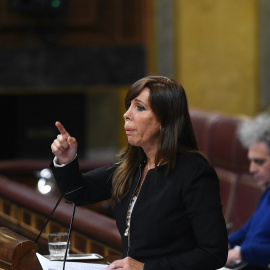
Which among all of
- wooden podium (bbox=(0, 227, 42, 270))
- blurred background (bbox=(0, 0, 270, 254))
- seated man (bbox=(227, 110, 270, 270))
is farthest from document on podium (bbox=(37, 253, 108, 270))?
blurred background (bbox=(0, 0, 270, 254))

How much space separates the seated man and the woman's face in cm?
127

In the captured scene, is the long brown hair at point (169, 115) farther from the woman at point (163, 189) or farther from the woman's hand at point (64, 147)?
the woman's hand at point (64, 147)

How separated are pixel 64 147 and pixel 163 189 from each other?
248 mm

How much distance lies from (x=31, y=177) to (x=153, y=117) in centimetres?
351

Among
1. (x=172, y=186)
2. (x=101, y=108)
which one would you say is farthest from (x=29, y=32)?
(x=172, y=186)

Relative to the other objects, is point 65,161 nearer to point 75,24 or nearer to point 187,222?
point 187,222

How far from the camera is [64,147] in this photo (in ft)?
5.09

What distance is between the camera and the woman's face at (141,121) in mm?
1490

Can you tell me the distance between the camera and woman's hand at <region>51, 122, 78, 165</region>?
1.52 meters

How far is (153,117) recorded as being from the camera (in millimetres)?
1491

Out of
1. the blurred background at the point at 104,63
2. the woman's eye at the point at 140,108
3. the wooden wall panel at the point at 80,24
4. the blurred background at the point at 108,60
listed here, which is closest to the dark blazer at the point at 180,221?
the woman's eye at the point at 140,108

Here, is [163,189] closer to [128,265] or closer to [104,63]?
[128,265]

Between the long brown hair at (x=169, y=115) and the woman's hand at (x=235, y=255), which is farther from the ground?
the long brown hair at (x=169, y=115)

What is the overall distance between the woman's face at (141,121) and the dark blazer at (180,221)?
0.08 m
